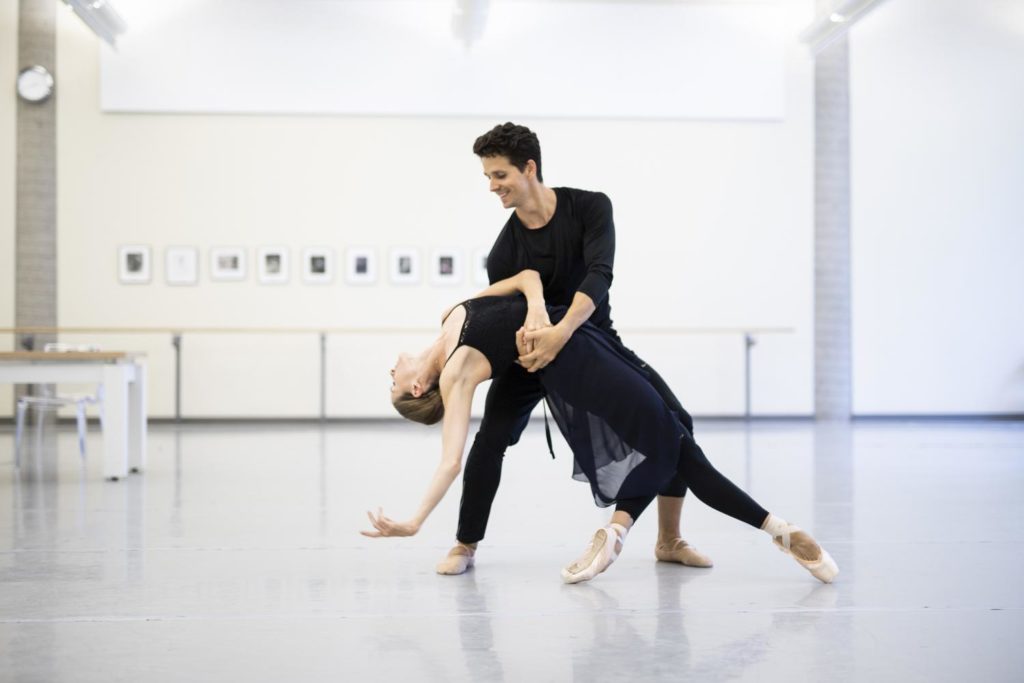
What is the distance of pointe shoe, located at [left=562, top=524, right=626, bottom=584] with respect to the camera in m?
2.87

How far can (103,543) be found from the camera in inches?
140

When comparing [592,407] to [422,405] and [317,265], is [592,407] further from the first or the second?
[317,265]

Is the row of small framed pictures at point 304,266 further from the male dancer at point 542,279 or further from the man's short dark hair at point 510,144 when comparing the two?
the man's short dark hair at point 510,144

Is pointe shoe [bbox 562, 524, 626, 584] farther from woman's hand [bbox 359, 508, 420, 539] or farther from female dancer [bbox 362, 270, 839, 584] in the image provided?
woman's hand [bbox 359, 508, 420, 539]

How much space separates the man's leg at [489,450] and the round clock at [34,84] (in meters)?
8.27

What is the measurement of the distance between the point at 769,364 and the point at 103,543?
793 cm

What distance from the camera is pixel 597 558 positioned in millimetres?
2869

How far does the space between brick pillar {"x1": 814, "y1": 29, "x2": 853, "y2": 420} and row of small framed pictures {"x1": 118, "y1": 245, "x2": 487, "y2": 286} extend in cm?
330

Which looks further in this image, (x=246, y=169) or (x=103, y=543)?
(x=246, y=169)

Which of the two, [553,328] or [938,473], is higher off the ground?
[553,328]

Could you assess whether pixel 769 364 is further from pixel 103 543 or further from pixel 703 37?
pixel 103 543

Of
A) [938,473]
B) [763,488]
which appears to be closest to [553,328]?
[763,488]

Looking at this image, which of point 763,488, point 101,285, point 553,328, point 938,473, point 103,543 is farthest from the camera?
point 101,285

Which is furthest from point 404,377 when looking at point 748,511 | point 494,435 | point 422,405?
point 748,511
